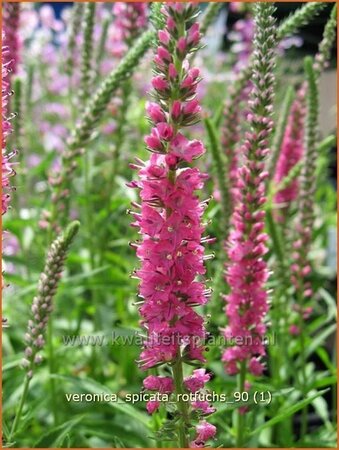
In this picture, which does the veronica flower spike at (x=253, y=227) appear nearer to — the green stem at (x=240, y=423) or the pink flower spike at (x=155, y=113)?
the green stem at (x=240, y=423)

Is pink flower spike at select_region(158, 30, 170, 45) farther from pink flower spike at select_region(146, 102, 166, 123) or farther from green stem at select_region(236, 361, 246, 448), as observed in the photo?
green stem at select_region(236, 361, 246, 448)

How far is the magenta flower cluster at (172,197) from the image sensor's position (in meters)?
1.34

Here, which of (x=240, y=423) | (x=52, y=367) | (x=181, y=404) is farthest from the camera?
(x=52, y=367)

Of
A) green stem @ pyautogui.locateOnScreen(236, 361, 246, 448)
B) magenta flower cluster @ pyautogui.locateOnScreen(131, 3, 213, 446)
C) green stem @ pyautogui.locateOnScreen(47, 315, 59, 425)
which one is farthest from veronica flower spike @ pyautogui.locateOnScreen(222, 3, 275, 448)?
green stem @ pyautogui.locateOnScreen(47, 315, 59, 425)

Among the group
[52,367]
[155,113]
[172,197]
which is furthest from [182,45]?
[52,367]

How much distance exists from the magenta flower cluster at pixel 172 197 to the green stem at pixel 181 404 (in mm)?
67

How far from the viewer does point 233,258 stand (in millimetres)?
1896

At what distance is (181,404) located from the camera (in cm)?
152

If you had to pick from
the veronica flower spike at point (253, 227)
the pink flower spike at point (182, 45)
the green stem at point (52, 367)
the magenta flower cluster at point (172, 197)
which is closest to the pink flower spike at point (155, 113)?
the magenta flower cluster at point (172, 197)

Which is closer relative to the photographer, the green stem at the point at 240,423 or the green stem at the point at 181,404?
the green stem at the point at 181,404

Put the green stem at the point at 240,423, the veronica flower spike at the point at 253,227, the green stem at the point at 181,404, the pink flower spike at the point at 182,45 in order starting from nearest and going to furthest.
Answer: the pink flower spike at the point at 182,45, the green stem at the point at 181,404, the veronica flower spike at the point at 253,227, the green stem at the point at 240,423

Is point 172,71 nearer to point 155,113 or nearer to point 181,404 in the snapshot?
point 155,113

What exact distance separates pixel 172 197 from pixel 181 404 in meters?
0.51

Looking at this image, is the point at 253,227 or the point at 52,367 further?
the point at 52,367
